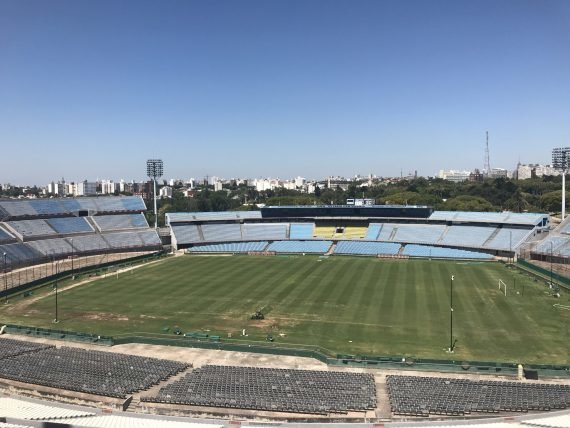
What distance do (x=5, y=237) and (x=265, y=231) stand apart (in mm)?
48052

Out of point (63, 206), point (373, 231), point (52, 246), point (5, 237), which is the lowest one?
point (52, 246)

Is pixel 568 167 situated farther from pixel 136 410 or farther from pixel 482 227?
pixel 136 410

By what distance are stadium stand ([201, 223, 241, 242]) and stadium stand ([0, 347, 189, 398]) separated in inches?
2444

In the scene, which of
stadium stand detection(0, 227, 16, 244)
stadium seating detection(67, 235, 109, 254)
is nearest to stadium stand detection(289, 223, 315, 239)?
stadium seating detection(67, 235, 109, 254)

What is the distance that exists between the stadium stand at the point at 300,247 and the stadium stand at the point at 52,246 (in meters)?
36.3

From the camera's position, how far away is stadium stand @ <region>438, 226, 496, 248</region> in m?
84.9

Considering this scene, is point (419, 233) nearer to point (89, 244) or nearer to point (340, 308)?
point (340, 308)

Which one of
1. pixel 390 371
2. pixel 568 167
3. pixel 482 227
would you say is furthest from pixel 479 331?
pixel 568 167

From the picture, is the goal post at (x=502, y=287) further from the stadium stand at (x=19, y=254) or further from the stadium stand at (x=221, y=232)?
the stadium stand at (x=19, y=254)

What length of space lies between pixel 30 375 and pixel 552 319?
43.8 meters

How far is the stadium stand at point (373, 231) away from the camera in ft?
310

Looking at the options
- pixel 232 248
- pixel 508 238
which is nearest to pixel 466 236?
pixel 508 238

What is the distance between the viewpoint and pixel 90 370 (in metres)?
30.6

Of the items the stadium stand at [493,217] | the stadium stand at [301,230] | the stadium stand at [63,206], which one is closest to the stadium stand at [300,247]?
the stadium stand at [301,230]
